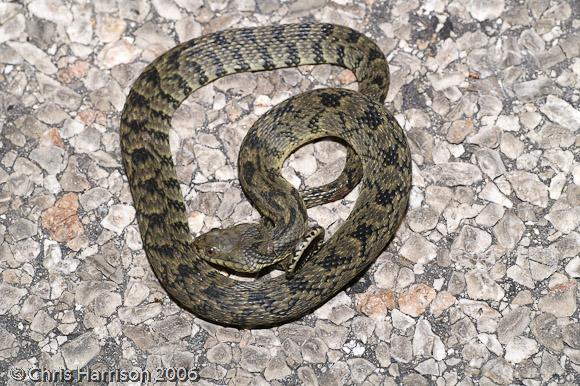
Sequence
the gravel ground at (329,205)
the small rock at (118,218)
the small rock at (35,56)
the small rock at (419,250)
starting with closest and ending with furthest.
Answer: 1. the gravel ground at (329,205)
2. the small rock at (419,250)
3. the small rock at (118,218)
4. the small rock at (35,56)

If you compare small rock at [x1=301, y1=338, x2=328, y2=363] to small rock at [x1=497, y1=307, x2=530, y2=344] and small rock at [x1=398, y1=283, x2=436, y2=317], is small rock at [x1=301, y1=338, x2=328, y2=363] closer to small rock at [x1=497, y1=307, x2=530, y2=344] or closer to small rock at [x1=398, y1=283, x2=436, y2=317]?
small rock at [x1=398, y1=283, x2=436, y2=317]

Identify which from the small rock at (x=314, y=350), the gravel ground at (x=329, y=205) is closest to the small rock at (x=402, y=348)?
the gravel ground at (x=329, y=205)

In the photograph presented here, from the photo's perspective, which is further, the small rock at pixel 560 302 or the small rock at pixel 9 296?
the small rock at pixel 9 296

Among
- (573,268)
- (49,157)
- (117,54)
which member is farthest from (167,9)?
(573,268)

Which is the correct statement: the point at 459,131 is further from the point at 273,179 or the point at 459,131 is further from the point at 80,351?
the point at 80,351

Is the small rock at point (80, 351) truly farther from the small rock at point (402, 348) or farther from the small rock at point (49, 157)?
the small rock at point (402, 348)

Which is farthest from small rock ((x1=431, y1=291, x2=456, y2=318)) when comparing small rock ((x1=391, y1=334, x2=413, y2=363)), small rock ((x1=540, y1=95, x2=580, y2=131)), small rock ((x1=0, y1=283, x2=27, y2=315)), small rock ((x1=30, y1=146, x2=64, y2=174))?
small rock ((x1=30, y1=146, x2=64, y2=174))
